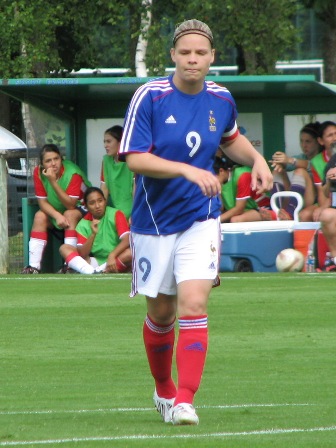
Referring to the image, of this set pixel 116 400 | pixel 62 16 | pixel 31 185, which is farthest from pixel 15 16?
pixel 116 400

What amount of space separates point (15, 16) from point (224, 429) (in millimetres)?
23406

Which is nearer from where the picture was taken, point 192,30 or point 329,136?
point 192,30

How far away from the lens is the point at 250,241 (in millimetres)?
17219

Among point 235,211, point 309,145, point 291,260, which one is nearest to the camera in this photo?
point 291,260

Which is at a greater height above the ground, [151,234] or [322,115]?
[322,115]

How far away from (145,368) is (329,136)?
866 cm

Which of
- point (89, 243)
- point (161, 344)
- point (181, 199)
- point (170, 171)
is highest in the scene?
point (170, 171)

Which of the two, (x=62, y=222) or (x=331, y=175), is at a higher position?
(x=331, y=175)

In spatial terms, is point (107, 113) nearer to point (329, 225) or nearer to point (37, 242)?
point (37, 242)

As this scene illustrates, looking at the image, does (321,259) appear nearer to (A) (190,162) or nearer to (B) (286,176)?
(B) (286,176)

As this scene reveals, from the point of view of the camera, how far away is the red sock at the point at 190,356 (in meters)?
6.82

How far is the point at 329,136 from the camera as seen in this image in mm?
17547

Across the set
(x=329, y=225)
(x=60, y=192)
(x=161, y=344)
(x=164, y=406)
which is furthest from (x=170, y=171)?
(x=60, y=192)

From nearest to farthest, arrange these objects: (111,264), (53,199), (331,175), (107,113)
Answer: (331,175) < (111,264) < (53,199) < (107,113)
